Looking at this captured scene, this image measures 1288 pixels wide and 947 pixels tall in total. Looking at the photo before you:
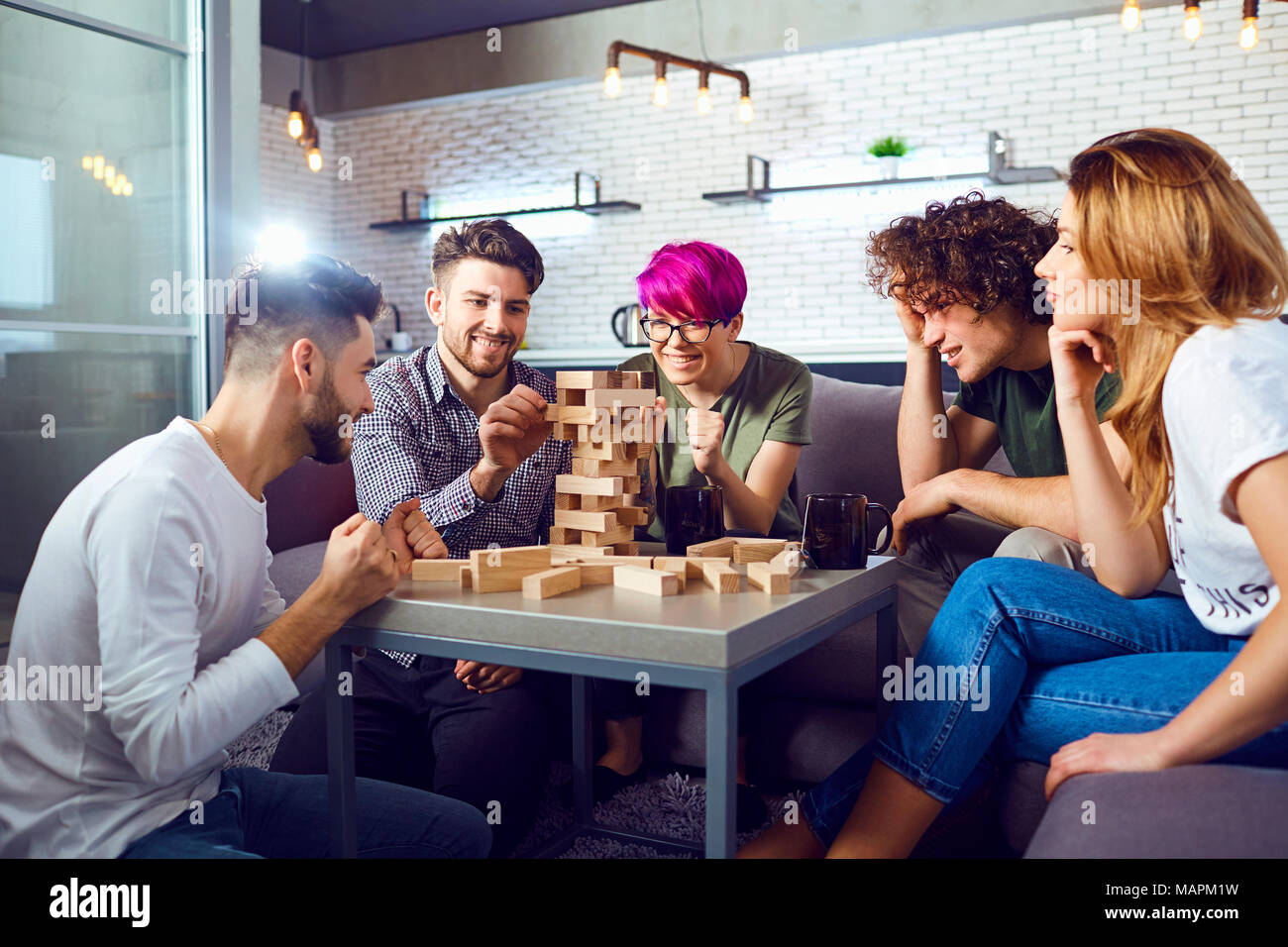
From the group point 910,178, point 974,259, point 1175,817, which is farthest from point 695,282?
point 910,178

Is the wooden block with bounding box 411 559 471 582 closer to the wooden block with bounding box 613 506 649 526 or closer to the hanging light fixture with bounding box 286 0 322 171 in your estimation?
the wooden block with bounding box 613 506 649 526

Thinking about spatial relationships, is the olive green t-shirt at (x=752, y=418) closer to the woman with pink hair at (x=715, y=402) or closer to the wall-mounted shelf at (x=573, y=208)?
the woman with pink hair at (x=715, y=402)

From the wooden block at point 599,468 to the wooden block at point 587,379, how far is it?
10cm

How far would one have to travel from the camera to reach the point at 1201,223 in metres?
1.18

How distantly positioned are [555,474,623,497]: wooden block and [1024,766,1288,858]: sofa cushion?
67cm

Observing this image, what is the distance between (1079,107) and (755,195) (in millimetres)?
1863

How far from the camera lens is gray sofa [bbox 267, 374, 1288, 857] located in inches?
39.1

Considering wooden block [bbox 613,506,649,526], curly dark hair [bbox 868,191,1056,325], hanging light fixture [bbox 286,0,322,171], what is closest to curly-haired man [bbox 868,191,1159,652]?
curly dark hair [bbox 868,191,1056,325]

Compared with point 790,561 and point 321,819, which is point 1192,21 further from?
point 321,819

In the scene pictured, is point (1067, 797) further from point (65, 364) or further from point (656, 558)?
point (65, 364)

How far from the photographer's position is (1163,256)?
3.90 feet

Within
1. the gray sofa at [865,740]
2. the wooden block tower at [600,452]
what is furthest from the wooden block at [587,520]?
the gray sofa at [865,740]
